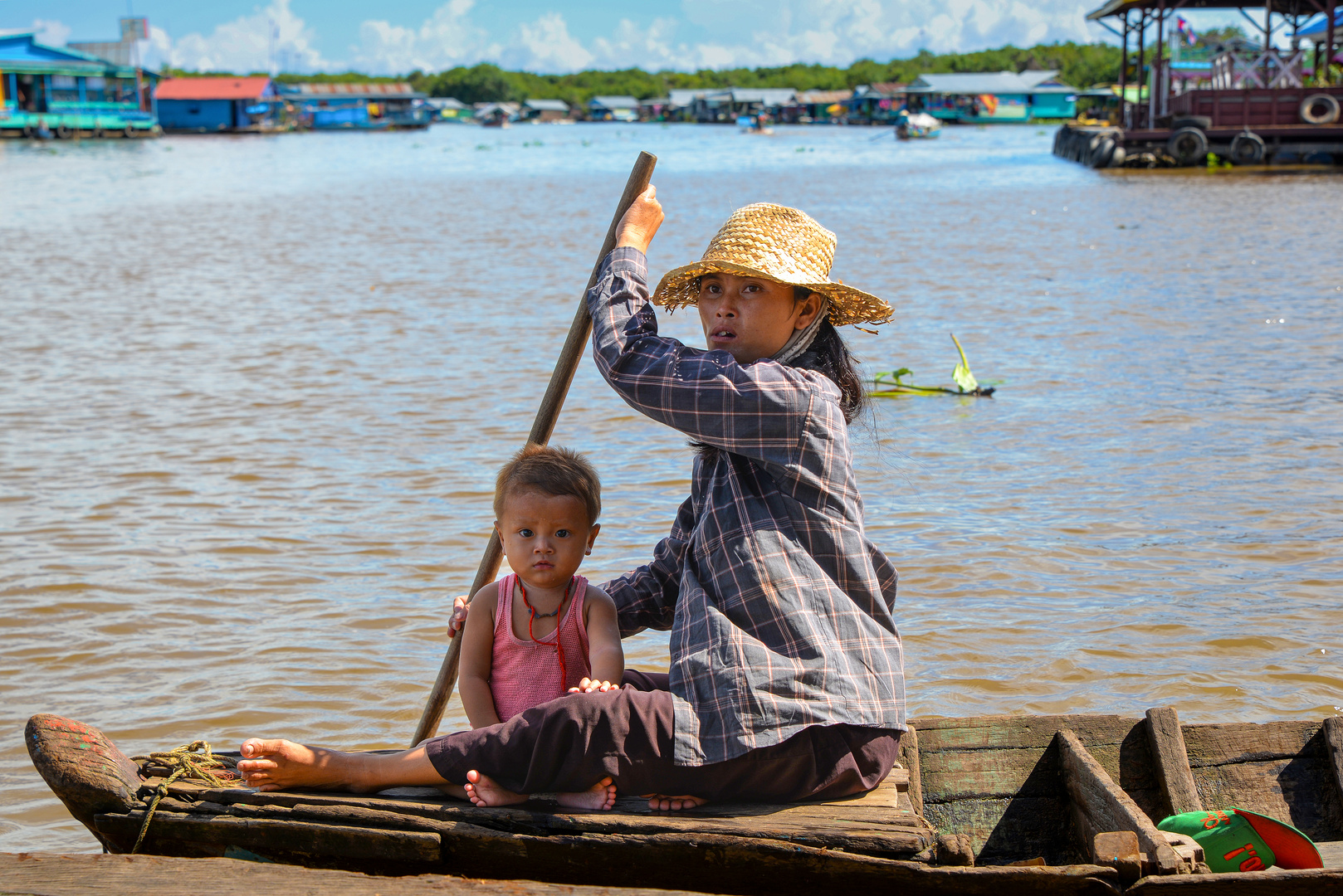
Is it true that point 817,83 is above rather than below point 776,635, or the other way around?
above

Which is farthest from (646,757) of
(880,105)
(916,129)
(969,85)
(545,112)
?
(545,112)

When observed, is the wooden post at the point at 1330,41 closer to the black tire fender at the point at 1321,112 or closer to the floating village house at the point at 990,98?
the black tire fender at the point at 1321,112

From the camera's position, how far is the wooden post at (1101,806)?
82.1 inches

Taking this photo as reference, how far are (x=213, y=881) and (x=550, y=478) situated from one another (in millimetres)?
986

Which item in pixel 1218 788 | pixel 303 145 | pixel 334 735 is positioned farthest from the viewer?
pixel 303 145

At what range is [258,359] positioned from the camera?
32.4ft

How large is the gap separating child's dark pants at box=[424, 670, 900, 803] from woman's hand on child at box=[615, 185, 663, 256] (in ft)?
3.04

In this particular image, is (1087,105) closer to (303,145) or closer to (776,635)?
(303,145)

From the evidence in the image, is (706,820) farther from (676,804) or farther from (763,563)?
(763,563)

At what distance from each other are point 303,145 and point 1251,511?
Answer: 221 ft

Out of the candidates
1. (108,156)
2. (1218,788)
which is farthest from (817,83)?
(1218,788)

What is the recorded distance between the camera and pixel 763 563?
2236mm

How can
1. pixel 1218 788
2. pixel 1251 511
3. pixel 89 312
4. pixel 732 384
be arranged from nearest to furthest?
pixel 732 384 < pixel 1218 788 < pixel 1251 511 < pixel 89 312

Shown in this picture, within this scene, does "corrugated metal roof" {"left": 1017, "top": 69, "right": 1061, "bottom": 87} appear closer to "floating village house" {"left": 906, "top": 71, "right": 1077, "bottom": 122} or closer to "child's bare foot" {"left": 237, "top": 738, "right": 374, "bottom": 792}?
"floating village house" {"left": 906, "top": 71, "right": 1077, "bottom": 122}
